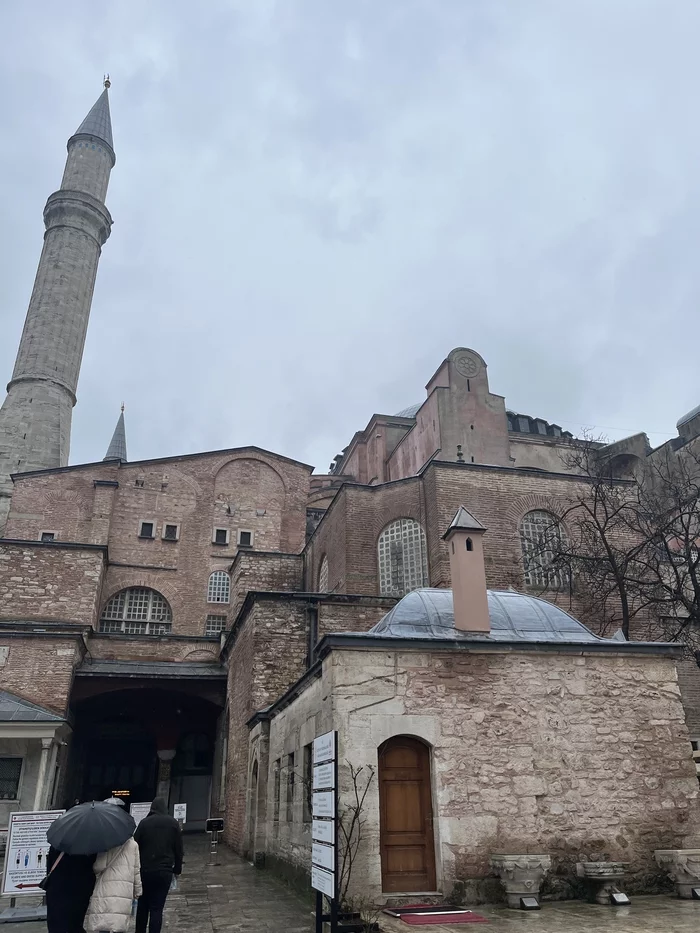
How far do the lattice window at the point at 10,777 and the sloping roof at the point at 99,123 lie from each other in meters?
35.5

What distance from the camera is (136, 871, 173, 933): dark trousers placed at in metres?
5.73

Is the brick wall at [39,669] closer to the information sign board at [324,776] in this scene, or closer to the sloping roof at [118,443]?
the information sign board at [324,776]

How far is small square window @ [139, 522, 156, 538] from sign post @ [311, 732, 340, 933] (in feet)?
71.6

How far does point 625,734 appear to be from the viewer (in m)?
8.36

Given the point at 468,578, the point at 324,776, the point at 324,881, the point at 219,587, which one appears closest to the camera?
the point at 324,881

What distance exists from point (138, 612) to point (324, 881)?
70.5 ft

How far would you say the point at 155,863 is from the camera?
5867 millimetres

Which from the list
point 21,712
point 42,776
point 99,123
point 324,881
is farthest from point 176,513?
point 99,123

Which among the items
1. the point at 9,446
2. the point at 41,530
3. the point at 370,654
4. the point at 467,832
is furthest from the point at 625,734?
the point at 9,446

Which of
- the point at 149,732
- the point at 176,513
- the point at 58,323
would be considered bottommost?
the point at 149,732

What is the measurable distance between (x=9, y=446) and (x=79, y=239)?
11.8 metres

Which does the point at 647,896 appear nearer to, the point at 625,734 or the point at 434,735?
the point at 625,734

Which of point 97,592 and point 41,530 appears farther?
point 41,530

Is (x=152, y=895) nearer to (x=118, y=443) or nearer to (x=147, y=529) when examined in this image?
(x=147, y=529)
